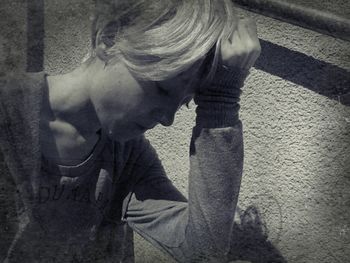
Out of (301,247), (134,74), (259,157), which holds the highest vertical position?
(134,74)

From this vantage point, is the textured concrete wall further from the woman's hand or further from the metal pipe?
the woman's hand

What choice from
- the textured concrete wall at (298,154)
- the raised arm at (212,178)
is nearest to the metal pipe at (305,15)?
the textured concrete wall at (298,154)

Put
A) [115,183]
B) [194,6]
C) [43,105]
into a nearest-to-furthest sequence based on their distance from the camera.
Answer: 1. [194,6]
2. [43,105]
3. [115,183]

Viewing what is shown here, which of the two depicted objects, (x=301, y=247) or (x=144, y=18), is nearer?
(x=144, y=18)

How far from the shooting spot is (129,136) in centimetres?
78

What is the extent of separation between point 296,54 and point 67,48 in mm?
346

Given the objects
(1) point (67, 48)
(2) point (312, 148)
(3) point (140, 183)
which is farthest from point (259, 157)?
(1) point (67, 48)

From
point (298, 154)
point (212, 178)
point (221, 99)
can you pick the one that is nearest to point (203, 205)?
point (212, 178)

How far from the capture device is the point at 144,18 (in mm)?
675

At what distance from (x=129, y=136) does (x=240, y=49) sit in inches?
7.6

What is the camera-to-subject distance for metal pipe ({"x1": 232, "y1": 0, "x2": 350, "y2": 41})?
2.90ft

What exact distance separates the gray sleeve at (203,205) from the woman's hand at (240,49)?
0.09m

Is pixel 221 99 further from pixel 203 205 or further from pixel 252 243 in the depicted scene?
pixel 252 243

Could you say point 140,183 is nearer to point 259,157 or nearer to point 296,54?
point 259,157
